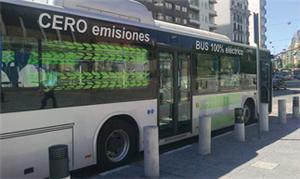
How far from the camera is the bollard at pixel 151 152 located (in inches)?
232

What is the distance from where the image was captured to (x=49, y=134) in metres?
5.34

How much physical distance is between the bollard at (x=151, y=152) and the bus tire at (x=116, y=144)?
0.82 meters

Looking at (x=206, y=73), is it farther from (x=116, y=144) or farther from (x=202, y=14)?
(x=202, y=14)

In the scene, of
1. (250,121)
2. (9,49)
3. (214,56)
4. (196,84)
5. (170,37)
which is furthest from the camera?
(250,121)

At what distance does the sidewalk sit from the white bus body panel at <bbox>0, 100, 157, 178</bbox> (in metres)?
0.65

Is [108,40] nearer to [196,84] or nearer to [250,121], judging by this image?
[196,84]

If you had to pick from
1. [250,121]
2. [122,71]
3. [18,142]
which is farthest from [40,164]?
[250,121]

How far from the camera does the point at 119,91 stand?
6582mm

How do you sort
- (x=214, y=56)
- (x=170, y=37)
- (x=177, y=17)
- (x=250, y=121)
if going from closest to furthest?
(x=170, y=37) → (x=214, y=56) → (x=250, y=121) → (x=177, y=17)

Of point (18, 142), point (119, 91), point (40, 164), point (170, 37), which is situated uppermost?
point (170, 37)

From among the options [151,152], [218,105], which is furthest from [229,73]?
[151,152]

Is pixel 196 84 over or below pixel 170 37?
below

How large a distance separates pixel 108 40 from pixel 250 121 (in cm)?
740

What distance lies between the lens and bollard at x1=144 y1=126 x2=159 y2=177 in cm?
589
